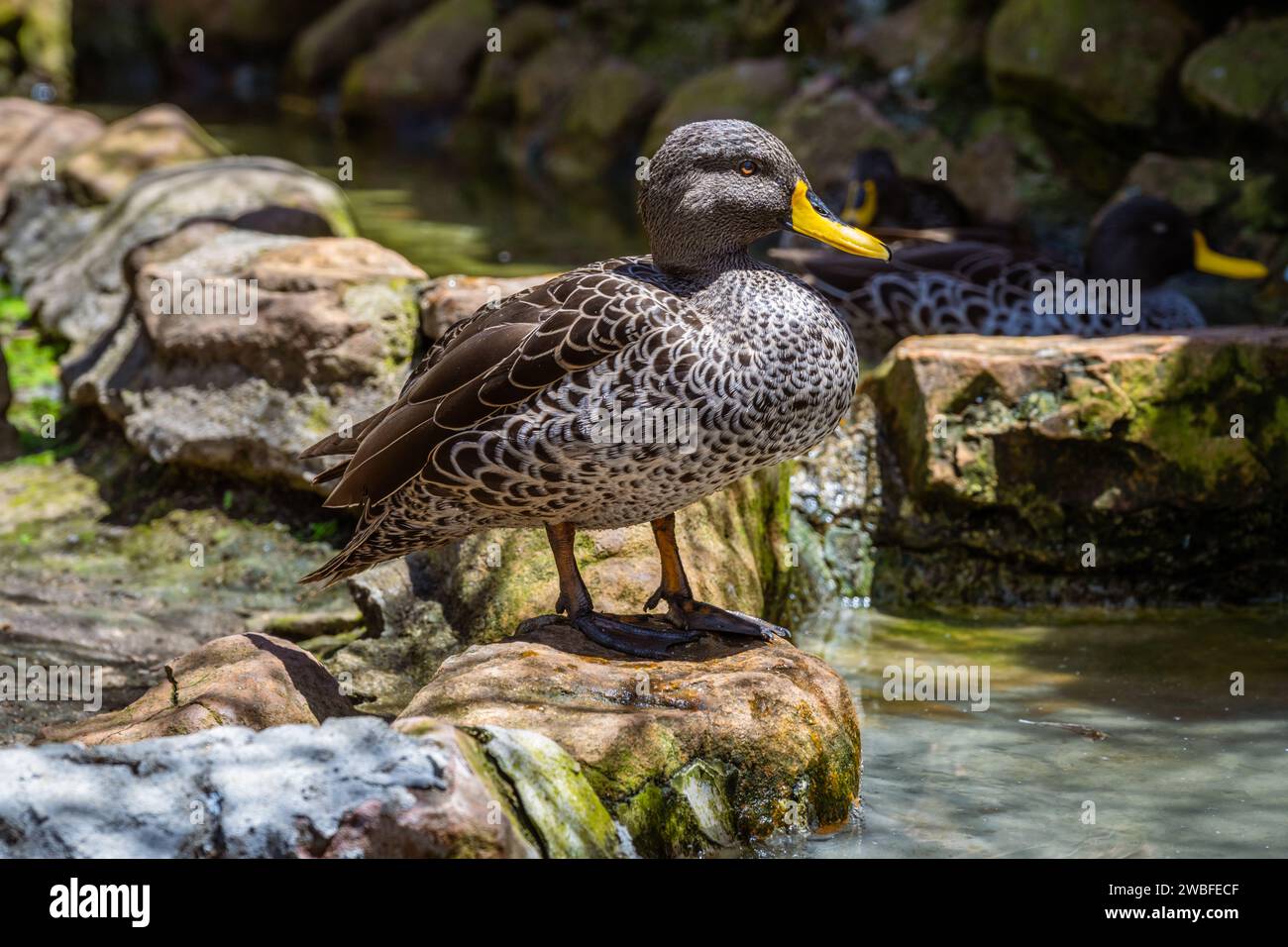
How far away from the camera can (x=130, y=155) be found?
9305 mm

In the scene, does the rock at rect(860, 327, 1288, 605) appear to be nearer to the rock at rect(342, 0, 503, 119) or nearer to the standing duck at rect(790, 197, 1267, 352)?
the standing duck at rect(790, 197, 1267, 352)

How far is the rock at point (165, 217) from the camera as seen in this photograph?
286 inches

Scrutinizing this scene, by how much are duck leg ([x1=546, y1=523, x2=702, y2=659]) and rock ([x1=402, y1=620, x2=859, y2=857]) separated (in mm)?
114

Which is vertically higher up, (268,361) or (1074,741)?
(268,361)

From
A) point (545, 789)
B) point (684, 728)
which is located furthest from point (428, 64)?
point (545, 789)

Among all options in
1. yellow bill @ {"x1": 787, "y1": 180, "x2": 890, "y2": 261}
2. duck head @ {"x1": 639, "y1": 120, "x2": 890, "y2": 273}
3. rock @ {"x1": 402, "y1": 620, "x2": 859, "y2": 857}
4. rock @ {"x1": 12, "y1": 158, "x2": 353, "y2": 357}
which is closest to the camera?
rock @ {"x1": 402, "y1": 620, "x2": 859, "y2": 857}

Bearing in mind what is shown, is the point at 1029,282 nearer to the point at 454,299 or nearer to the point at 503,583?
the point at 454,299

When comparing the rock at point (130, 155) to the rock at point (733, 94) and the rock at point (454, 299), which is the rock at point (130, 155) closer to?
the rock at point (454, 299)

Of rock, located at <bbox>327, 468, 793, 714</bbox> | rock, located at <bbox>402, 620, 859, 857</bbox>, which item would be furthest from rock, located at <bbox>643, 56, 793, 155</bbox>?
rock, located at <bbox>402, 620, 859, 857</bbox>

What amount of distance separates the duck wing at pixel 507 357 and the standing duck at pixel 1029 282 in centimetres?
343

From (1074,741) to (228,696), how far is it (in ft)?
7.65

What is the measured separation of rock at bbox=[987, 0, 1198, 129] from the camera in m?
10.1

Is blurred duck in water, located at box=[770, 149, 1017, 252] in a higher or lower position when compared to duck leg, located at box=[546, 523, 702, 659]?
higher

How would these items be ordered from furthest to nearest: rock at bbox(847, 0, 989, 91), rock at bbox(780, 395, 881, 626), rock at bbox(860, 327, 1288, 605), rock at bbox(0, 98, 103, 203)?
rock at bbox(847, 0, 989, 91)
rock at bbox(0, 98, 103, 203)
rock at bbox(780, 395, 881, 626)
rock at bbox(860, 327, 1288, 605)
